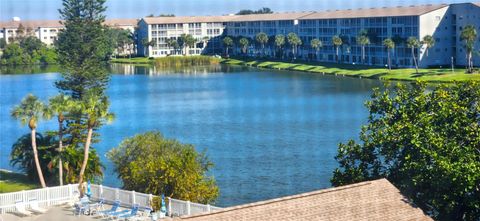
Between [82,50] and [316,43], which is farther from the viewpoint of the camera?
[316,43]

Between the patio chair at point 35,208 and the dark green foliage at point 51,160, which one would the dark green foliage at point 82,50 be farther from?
the patio chair at point 35,208

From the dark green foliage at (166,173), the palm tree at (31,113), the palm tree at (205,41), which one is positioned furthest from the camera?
the palm tree at (205,41)

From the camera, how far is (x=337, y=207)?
6.85m

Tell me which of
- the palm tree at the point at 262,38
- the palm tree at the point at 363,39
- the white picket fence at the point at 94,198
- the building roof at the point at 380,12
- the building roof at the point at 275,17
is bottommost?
the white picket fence at the point at 94,198

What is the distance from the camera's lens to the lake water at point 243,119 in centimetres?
1413

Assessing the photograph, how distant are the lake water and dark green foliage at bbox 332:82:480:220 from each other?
332 centimetres

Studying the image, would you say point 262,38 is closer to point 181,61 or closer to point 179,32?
point 181,61

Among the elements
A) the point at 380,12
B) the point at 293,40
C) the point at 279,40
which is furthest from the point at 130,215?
the point at 279,40

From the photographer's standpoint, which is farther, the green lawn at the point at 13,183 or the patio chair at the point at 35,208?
the green lawn at the point at 13,183

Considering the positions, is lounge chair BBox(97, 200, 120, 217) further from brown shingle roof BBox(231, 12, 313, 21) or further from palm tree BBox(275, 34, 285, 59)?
brown shingle roof BBox(231, 12, 313, 21)

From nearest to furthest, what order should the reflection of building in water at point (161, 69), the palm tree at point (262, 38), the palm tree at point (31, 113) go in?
1. the palm tree at point (31, 113)
2. the reflection of building in water at point (161, 69)
3. the palm tree at point (262, 38)

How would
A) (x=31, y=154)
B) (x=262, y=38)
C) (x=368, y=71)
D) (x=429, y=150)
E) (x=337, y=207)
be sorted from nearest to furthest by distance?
(x=337, y=207), (x=429, y=150), (x=31, y=154), (x=368, y=71), (x=262, y=38)

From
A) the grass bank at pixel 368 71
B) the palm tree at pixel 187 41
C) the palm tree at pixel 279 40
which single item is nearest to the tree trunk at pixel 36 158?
the grass bank at pixel 368 71

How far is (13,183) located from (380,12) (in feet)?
104
